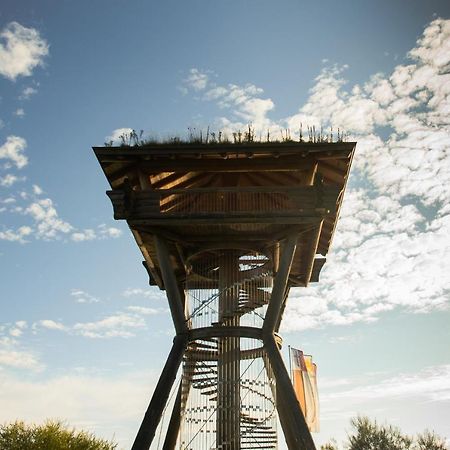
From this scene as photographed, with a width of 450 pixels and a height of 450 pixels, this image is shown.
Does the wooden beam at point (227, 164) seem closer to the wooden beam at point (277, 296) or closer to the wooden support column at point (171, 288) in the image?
the wooden support column at point (171, 288)

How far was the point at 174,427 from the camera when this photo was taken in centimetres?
1614

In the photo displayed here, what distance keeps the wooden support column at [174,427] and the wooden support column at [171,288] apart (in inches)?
105

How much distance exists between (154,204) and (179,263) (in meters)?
5.02

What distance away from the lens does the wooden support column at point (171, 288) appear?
15102mm

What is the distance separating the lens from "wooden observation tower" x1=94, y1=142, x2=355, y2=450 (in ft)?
47.5

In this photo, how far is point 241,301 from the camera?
16.7m

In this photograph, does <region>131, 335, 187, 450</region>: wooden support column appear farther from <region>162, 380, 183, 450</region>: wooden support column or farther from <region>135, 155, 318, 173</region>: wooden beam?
<region>135, 155, 318, 173</region>: wooden beam

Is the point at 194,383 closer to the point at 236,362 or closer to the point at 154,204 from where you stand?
the point at 236,362

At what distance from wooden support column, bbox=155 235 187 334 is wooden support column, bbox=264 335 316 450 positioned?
2623 millimetres

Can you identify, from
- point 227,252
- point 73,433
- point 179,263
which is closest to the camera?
point 227,252

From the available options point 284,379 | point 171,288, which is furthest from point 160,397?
point 284,379

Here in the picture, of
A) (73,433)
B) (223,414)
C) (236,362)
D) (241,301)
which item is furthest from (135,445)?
(73,433)

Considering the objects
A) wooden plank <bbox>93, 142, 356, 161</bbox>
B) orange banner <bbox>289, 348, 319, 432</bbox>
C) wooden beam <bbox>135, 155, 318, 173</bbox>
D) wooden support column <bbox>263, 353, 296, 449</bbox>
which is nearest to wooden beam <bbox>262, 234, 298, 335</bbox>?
wooden support column <bbox>263, 353, 296, 449</bbox>

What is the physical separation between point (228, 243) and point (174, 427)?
615 centimetres
